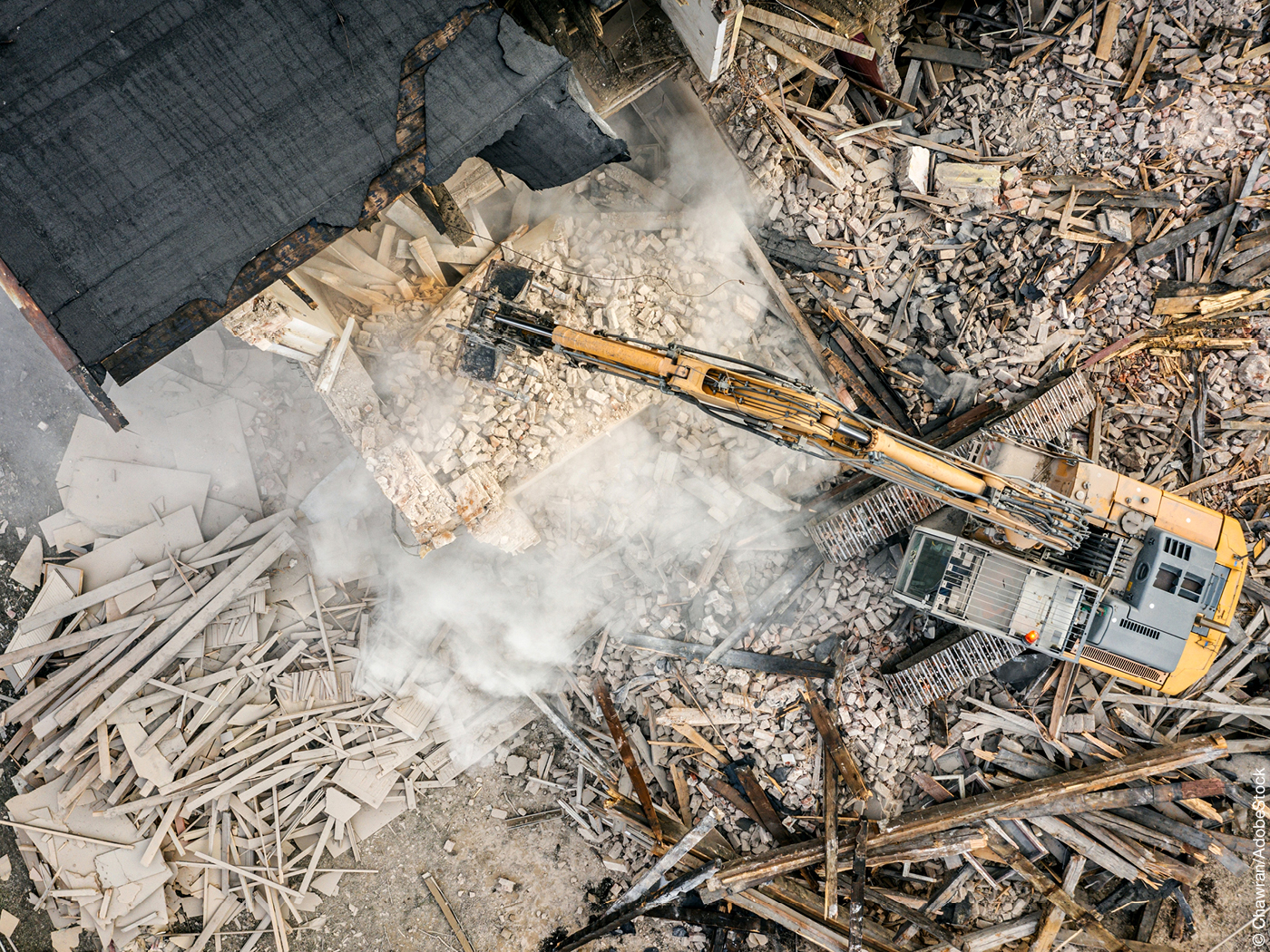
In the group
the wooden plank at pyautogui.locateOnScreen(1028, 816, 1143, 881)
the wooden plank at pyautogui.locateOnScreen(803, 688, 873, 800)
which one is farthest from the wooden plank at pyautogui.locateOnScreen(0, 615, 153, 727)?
the wooden plank at pyautogui.locateOnScreen(1028, 816, 1143, 881)

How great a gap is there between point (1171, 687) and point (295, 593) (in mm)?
10642

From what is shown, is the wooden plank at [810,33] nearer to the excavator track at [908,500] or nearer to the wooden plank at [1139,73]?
the wooden plank at [1139,73]

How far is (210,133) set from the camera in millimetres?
6473

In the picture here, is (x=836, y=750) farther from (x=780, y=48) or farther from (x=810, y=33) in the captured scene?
(x=810, y=33)

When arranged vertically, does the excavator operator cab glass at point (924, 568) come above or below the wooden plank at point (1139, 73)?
below

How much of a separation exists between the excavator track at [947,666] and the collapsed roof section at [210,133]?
7.53 m

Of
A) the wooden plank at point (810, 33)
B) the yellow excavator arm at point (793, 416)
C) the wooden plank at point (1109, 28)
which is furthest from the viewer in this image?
the wooden plank at point (1109, 28)

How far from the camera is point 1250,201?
923 centimetres

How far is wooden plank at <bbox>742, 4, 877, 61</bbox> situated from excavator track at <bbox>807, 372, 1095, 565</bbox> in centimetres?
464

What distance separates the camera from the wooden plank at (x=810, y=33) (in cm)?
867

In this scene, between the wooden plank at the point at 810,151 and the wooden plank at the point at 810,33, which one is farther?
the wooden plank at the point at 810,151

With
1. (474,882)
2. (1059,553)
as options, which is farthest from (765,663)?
(474,882)

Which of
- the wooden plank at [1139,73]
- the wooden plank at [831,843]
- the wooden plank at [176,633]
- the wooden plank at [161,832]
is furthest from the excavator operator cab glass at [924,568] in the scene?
the wooden plank at [161,832]

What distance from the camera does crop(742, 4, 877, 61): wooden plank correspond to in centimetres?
867
